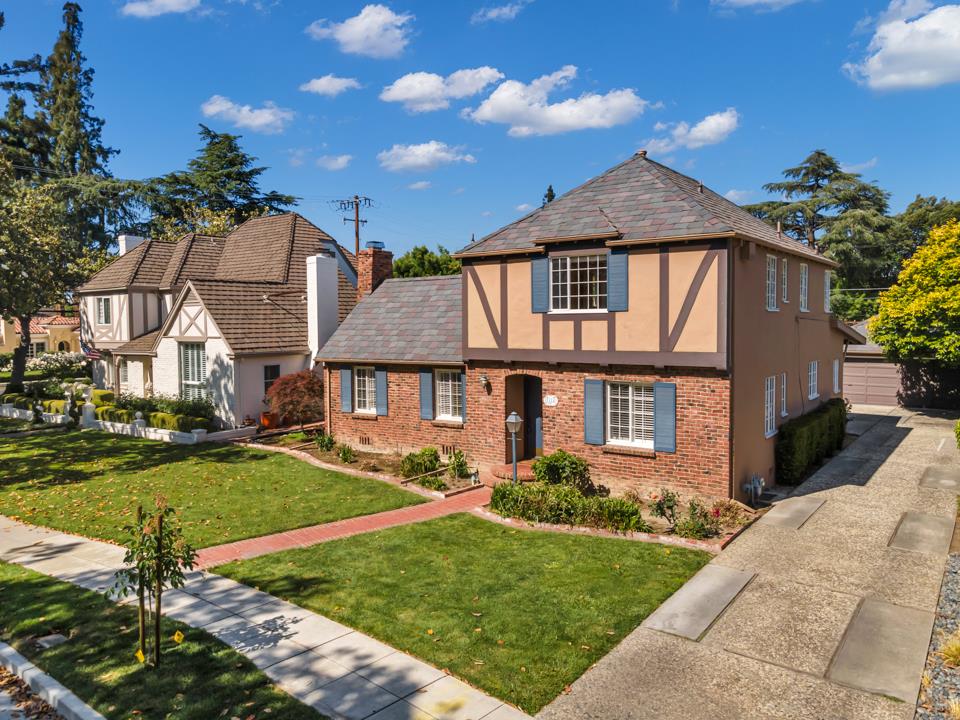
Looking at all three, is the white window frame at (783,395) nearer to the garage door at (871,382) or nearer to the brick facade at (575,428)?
the brick facade at (575,428)

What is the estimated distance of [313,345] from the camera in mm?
26547

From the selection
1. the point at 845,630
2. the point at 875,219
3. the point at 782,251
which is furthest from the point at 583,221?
the point at 875,219

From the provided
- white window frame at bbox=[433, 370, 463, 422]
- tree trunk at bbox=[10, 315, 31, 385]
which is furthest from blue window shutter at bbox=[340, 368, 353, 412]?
tree trunk at bbox=[10, 315, 31, 385]

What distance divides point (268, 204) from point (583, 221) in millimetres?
43049

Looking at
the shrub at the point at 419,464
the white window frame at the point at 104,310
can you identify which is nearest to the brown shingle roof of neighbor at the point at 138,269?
the white window frame at the point at 104,310

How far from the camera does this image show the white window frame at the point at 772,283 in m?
16.9

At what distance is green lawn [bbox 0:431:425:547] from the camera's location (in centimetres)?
1450

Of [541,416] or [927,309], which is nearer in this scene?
[541,416]

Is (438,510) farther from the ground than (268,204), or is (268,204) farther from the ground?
(268,204)

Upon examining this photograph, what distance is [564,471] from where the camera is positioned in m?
15.9

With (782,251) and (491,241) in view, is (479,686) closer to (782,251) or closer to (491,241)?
(491,241)

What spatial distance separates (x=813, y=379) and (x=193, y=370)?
23164 millimetres

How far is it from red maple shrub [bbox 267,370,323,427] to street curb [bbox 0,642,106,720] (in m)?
15.0

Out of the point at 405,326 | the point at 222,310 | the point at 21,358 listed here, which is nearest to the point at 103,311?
the point at 21,358
